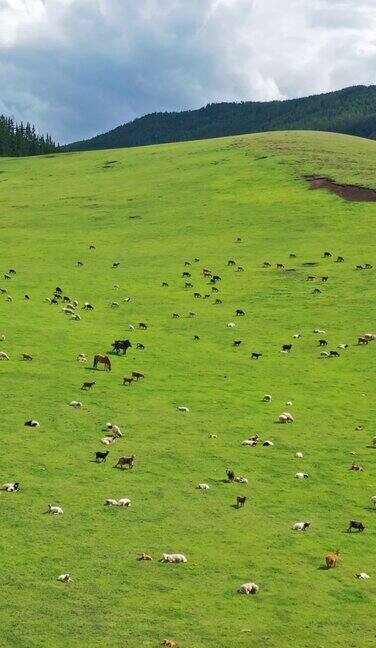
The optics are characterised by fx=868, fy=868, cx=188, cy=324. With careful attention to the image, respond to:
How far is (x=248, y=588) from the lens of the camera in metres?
19.8

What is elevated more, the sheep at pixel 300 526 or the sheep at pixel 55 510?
the sheep at pixel 55 510

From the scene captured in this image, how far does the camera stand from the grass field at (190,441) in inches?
742

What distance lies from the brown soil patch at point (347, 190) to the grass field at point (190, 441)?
18.6 ft

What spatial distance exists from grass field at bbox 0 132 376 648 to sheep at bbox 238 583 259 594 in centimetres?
18

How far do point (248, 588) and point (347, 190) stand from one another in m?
75.0

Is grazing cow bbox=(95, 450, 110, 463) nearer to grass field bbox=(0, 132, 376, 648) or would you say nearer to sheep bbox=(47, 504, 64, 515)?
grass field bbox=(0, 132, 376, 648)

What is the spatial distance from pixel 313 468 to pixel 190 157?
95.1 metres

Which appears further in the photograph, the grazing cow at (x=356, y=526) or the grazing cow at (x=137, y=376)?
the grazing cow at (x=137, y=376)

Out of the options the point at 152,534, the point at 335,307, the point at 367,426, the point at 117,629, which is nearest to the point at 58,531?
the point at 152,534

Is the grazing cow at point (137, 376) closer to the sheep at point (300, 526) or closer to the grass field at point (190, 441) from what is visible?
the grass field at point (190, 441)

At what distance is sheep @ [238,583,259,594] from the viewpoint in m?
19.8

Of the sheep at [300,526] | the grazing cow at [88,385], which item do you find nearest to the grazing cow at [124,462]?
the sheep at [300,526]

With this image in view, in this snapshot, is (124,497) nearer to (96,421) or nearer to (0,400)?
(96,421)

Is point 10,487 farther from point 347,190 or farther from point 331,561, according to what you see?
point 347,190
